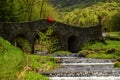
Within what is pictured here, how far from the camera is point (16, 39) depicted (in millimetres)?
62781

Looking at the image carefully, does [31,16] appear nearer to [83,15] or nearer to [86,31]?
[86,31]

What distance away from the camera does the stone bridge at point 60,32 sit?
61500 millimetres

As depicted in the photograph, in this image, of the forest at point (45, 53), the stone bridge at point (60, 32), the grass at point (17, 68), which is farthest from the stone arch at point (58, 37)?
the grass at point (17, 68)

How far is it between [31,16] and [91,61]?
137ft

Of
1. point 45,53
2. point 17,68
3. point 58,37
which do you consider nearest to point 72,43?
A: point 58,37

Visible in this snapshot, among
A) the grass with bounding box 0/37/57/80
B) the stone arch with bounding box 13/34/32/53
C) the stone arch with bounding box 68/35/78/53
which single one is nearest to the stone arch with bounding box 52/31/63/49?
the stone arch with bounding box 68/35/78/53

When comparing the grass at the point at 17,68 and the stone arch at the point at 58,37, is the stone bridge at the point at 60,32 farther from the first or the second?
the grass at the point at 17,68

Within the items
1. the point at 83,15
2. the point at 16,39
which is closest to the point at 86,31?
the point at 16,39

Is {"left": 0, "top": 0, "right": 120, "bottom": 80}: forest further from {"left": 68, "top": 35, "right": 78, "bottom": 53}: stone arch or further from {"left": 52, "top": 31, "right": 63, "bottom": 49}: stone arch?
{"left": 52, "top": 31, "right": 63, "bottom": 49}: stone arch

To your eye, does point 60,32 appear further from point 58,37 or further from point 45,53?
point 45,53

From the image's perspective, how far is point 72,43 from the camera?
228ft

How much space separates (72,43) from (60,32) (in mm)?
5905

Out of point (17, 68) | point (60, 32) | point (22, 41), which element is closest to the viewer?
point (17, 68)

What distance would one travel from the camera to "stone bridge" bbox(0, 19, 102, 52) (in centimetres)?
6150
